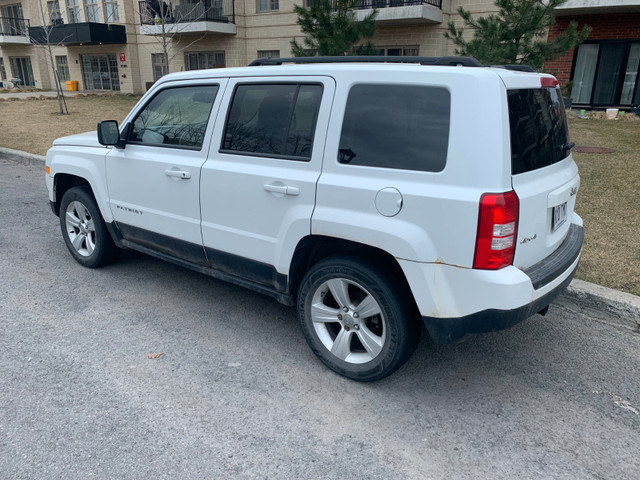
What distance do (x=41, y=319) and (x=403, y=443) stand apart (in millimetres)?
2882

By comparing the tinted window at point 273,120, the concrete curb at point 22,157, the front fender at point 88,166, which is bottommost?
the concrete curb at point 22,157

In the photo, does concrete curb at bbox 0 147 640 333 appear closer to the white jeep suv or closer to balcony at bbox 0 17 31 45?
the white jeep suv

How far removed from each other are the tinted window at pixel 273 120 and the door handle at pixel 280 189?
0.19 m

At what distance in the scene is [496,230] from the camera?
267 cm

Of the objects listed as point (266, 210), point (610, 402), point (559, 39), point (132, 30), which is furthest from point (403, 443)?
point (132, 30)

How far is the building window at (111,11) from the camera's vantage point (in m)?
29.5

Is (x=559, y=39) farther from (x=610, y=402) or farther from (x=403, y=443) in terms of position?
(x=403, y=443)

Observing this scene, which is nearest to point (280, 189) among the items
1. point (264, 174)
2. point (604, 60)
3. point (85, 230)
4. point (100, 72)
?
point (264, 174)

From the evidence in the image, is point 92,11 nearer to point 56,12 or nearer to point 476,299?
point 56,12

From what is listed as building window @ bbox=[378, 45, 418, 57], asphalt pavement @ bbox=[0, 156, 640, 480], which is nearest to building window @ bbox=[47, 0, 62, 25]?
building window @ bbox=[378, 45, 418, 57]

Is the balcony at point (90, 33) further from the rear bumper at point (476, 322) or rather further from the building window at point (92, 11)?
the rear bumper at point (476, 322)

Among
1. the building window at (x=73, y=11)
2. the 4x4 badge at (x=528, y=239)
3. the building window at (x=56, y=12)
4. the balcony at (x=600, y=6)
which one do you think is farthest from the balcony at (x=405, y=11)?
the building window at (x=56, y=12)

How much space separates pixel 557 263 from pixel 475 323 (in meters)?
0.73

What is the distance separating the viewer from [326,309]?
3.39 metres
